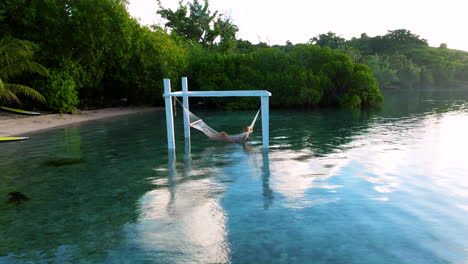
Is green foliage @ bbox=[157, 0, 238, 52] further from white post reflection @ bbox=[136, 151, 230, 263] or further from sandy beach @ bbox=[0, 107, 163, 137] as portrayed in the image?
white post reflection @ bbox=[136, 151, 230, 263]

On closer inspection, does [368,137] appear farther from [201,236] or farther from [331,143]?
[201,236]

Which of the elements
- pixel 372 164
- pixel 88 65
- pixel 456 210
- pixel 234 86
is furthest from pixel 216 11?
pixel 456 210

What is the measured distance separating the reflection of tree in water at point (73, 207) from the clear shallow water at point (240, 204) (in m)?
0.02

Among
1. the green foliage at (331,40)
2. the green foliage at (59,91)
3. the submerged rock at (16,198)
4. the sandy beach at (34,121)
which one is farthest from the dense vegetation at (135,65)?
the green foliage at (331,40)

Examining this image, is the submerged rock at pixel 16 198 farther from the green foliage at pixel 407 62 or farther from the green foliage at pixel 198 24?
the green foliage at pixel 407 62

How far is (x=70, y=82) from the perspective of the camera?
20.6 metres

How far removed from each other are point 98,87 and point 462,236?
25.3 meters

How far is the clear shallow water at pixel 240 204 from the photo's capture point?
418 centimetres

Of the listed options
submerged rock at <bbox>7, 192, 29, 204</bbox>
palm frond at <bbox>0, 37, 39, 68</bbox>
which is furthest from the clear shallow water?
palm frond at <bbox>0, 37, 39, 68</bbox>

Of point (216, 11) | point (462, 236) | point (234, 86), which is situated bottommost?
point (462, 236)

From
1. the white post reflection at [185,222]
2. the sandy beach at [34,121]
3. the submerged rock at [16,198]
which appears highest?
the sandy beach at [34,121]

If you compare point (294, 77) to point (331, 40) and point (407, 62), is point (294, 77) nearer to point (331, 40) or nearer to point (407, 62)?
point (331, 40)

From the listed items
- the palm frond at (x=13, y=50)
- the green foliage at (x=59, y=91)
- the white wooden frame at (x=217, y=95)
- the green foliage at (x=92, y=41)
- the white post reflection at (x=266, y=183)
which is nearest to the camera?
the white post reflection at (x=266, y=183)

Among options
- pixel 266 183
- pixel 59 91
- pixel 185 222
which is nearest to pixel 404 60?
pixel 59 91
